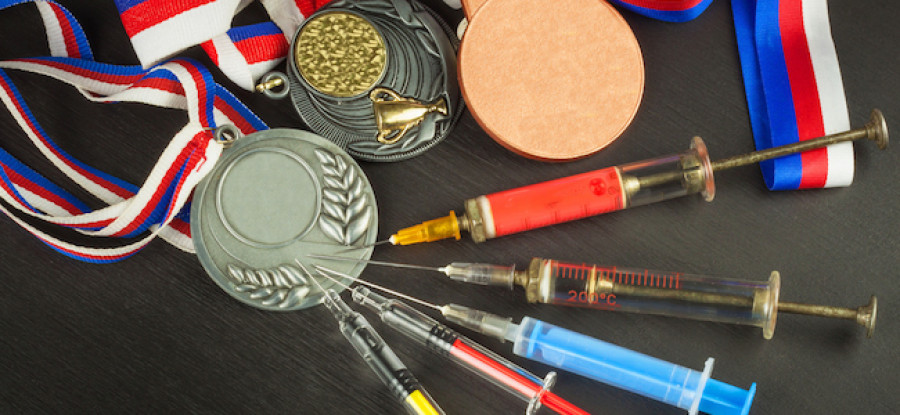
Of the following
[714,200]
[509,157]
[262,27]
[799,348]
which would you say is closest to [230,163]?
[262,27]

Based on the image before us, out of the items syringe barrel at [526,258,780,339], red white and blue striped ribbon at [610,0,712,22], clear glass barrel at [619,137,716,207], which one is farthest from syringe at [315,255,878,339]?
red white and blue striped ribbon at [610,0,712,22]

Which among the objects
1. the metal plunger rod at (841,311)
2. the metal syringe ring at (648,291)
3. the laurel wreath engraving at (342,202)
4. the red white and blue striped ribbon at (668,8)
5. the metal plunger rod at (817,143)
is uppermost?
the red white and blue striped ribbon at (668,8)

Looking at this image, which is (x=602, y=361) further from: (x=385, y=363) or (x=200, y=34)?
(x=200, y=34)

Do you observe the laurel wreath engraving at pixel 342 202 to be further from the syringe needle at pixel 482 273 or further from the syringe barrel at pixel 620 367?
the syringe barrel at pixel 620 367

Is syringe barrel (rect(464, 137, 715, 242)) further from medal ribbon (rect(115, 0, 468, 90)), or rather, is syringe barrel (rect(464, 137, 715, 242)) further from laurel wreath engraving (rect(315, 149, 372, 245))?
medal ribbon (rect(115, 0, 468, 90))

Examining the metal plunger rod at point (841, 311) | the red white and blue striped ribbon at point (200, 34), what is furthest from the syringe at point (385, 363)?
the metal plunger rod at point (841, 311)

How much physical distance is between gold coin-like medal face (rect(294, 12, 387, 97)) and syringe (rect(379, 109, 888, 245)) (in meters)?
0.22

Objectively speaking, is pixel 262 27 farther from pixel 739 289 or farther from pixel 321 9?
pixel 739 289

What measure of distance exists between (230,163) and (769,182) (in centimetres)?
76

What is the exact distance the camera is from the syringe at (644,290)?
1068 mm

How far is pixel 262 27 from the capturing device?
116 cm

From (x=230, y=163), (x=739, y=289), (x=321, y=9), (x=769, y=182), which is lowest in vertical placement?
(x=739, y=289)

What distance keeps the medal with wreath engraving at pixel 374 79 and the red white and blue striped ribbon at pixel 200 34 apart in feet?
0.14

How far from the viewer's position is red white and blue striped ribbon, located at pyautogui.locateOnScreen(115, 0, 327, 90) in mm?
1128
